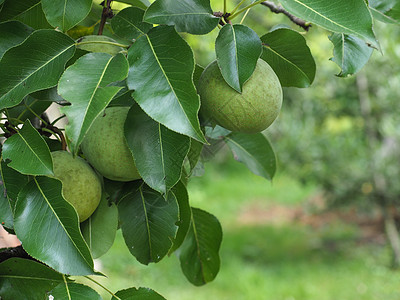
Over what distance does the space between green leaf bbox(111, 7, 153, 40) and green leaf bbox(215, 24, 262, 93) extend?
0.17 m

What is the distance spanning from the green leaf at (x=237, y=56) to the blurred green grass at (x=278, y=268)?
338cm

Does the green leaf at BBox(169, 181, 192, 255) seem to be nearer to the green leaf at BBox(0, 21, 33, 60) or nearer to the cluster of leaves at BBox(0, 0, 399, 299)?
the cluster of leaves at BBox(0, 0, 399, 299)

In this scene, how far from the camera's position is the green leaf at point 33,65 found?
79cm

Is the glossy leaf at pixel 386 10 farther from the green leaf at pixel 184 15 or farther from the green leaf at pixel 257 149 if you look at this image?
the green leaf at pixel 257 149

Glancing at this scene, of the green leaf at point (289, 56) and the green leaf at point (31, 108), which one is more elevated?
the green leaf at point (289, 56)

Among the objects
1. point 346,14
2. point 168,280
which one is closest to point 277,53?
point 346,14

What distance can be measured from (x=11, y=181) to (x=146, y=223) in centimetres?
27

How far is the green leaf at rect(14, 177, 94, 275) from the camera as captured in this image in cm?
75

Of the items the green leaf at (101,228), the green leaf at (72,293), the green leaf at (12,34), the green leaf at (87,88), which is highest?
the green leaf at (12,34)

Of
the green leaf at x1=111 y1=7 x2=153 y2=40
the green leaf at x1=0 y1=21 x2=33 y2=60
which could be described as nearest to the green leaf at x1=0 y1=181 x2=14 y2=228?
the green leaf at x1=0 y1=21 x2=33 y2=60

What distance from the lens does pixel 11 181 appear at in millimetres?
843

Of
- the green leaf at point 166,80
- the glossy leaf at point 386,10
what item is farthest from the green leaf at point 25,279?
the glossy leaf at point 386,10

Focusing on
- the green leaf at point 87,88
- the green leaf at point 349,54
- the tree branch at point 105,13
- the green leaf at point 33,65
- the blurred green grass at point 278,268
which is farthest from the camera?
the blurred green grass at point 278,268

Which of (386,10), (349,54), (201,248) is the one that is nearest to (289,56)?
(349,54)
